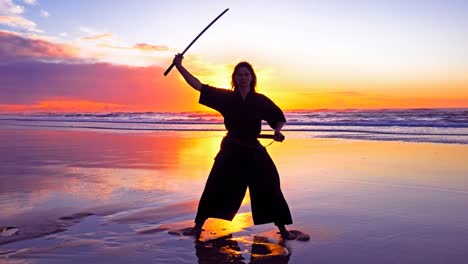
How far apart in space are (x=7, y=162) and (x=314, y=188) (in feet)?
21.7

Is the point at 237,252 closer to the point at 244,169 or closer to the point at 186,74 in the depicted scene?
the point at 244,169

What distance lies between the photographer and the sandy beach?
3.69m

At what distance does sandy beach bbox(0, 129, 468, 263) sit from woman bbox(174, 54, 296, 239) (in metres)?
0.22

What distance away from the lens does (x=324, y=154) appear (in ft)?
36.1

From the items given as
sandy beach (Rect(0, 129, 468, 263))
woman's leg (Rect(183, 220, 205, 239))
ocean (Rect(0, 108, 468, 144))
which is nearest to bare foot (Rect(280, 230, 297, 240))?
sandy beach (Rect(0, 129, 468, 263))

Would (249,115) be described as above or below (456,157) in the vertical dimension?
above

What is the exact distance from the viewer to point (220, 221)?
15.7ft

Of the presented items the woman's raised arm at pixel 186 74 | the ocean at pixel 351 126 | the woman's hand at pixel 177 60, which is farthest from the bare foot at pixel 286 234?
the ocean at pixel 351 126

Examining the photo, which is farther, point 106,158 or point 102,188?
point 106,158

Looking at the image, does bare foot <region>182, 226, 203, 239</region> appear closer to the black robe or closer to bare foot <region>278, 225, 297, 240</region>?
the black robe

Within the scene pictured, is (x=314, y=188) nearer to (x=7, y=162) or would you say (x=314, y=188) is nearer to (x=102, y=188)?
(x=102, y=188)

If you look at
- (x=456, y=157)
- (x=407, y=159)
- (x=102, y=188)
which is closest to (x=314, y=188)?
(x=102, y=188)

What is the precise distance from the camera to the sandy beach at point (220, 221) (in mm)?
3691

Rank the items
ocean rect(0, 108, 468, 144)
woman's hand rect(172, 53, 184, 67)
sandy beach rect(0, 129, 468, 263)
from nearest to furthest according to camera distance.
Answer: sandy beach rect(0, 129, 468, 263) < woman's hand rect(172, 53, 184, 67) < ocean rect(0, 108, 468, 144)
